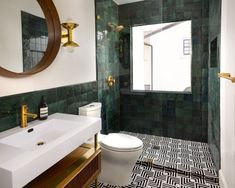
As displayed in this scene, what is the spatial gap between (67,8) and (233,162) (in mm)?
2072

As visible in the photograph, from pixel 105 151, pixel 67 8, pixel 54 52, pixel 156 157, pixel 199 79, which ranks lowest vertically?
pixel 156 157

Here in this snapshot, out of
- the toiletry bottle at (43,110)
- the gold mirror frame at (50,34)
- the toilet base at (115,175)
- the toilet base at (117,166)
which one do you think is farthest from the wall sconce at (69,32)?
the toilet base at (115,175)

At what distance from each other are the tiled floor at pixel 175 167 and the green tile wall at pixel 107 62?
Result: 2.39 feet

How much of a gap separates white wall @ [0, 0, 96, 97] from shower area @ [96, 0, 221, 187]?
8.5 inches

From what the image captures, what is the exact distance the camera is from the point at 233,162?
138 centimetres

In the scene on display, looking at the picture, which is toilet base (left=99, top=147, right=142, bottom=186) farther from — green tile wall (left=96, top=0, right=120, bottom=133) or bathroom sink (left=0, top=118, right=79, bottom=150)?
green tile wall (left=96, top=0, right=120, bottom=133)

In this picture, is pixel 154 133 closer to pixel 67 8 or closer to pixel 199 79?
pixel 199 79

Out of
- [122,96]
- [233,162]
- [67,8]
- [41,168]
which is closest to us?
[41,168]

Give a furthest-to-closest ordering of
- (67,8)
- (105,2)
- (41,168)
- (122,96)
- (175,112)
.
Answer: (122,96) → (175,112) → (105,2) → (67,8) → (41,168)

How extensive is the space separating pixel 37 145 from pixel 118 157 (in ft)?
2.67

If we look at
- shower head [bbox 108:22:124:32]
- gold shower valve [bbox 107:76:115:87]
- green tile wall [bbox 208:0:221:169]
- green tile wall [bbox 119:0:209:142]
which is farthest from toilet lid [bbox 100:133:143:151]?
shower head [bbox 108:22:124:32]

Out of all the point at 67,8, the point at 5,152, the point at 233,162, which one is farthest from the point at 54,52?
the point at 233,162

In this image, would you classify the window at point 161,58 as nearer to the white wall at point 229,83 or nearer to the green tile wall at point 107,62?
the green tile wall at point 107,62

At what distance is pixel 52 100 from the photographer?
1820 millimetres
